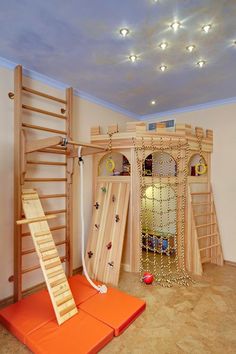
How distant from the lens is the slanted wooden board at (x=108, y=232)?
2.94 metres

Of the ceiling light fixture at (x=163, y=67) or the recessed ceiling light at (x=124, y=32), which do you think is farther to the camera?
the ceiling light fixture at (x=163, y=67)

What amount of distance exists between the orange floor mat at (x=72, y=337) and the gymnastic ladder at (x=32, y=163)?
686 millimetres

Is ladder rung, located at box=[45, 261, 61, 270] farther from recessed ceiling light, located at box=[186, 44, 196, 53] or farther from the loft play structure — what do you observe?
recessed ceiling light, located at box=[186, 44, 196, 53]

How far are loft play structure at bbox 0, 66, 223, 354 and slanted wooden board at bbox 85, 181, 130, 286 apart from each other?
0.01 m

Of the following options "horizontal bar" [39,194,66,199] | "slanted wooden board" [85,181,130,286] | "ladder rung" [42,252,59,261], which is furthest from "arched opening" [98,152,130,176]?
"ladder rung" [42,252,59,261]

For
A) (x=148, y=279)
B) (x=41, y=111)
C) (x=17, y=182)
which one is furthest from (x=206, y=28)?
(x=148, y=279)

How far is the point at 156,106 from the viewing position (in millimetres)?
3953

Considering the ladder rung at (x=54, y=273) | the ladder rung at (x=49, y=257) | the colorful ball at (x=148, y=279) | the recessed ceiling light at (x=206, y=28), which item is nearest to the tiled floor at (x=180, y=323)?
the colorful ball at (x=148, y=279)

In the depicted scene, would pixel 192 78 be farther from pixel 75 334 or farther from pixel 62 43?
pixel 75 334

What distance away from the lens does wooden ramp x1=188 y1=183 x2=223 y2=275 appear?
340cm

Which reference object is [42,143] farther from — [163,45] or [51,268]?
[163,45]

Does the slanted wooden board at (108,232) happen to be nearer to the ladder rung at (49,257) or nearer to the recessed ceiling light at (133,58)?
the ladder rung at (49,257)

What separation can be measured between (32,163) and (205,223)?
277 centimetres

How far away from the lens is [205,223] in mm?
3596
